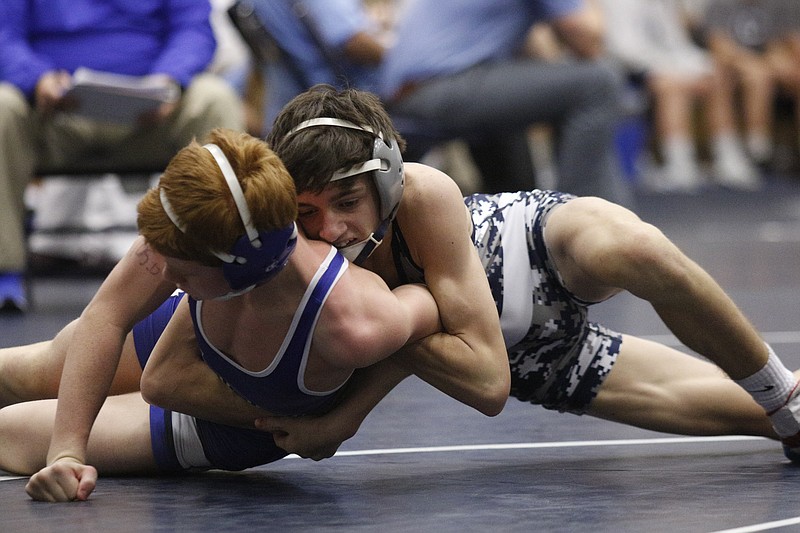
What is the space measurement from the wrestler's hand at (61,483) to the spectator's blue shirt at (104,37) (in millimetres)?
3111

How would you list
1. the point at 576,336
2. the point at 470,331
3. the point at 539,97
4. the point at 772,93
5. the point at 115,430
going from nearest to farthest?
the point at 470,331 < the point at 115,430 < the point at 576,336 < the point at 539,97 < the point at 772,93

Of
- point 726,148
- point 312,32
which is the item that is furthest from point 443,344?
point 726,148

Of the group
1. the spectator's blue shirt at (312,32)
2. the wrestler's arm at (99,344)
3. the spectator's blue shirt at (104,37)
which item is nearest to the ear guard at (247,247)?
the wrestler's arm at (99,344)

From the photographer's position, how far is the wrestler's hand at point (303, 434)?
2281mm

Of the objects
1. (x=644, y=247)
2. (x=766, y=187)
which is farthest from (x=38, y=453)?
(x=766, y=187)

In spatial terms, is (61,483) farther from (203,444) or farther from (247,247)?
(247,247)

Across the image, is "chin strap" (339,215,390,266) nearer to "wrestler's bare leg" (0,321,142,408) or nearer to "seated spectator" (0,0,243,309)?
"wrestler's bare leg" (0,321,142,408)

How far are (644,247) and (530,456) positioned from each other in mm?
499

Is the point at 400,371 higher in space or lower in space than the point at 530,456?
higher

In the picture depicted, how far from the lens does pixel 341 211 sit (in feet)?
7.04

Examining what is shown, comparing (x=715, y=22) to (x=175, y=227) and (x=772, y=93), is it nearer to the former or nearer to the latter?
(x=772, y=93)

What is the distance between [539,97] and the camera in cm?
542

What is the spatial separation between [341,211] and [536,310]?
1.67 feet

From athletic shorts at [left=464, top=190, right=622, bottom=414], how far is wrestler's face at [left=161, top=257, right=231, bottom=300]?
0.61 metres
